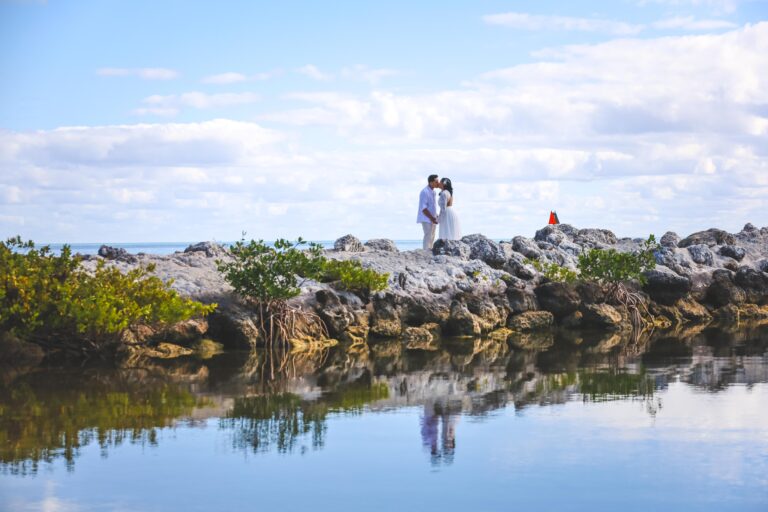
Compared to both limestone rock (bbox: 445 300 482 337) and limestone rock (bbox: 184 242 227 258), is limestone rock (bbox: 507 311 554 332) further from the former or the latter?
limestone rock (bbox: 184 242 227 258)

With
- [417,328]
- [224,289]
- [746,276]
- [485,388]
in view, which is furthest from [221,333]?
[746,276]

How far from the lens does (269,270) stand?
18578 mm

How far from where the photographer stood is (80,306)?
51.6ft

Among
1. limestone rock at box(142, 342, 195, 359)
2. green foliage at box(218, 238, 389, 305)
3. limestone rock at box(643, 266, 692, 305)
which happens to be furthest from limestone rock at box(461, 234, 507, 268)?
limestone rock at box(142, 342, 195, 359)

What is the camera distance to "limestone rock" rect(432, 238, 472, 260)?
2403cm

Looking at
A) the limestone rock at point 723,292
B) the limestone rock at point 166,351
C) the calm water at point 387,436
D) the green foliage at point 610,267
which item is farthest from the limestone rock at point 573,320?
the limestone rock at point 166,351

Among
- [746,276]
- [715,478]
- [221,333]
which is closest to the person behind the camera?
[715,478]

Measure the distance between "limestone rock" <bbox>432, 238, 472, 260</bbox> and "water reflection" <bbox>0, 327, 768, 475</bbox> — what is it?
491 cm

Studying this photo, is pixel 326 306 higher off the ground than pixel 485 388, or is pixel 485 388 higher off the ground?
pixel 326 306

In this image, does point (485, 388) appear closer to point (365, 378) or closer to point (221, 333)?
point (365, 378)

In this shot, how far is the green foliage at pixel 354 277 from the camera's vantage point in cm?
2025

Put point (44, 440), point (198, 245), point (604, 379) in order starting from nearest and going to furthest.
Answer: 1. point (44, 440)
2. point (604, 379)
3. point (198, 245)

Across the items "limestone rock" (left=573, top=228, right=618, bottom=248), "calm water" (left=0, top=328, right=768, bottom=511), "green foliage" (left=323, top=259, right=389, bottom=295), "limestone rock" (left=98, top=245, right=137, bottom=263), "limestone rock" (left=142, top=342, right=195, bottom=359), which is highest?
"limestone rock" (left=573, top=228, right=618, bottom=248)

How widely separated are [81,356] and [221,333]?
2.79 m
